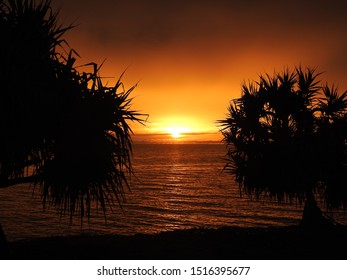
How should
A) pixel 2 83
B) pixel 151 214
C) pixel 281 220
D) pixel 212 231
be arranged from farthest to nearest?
pixel 151 214 → pixel 281 220 → pixel 212 231 → pixel 2 83

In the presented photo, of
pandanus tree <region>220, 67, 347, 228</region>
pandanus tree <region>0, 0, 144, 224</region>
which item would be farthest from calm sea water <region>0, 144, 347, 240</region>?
pandanus tree <region>0, 0, 144, 224</region>

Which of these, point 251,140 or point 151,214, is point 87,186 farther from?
point 151,214

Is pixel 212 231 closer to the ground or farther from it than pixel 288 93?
closer to the ground

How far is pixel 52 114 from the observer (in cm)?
830

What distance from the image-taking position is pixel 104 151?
8.63m

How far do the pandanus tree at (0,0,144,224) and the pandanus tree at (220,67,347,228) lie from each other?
6.91 m

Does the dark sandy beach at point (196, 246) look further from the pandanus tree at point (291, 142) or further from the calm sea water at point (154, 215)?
the calm sea water at point (154, 215)

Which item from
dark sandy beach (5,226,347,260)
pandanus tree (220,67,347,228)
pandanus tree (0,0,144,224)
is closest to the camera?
pandanus tree (0,0,144,224)

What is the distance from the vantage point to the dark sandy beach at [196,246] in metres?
9.98

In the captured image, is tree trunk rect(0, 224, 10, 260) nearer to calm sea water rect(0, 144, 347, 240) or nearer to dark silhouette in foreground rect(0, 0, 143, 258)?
dark silhouette in foreground rect(0, 0, 143, 258)

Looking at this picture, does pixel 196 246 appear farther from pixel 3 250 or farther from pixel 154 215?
pixel 154 215

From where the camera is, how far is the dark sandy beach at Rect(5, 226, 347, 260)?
32.8 ft

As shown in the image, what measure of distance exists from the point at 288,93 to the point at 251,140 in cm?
246
